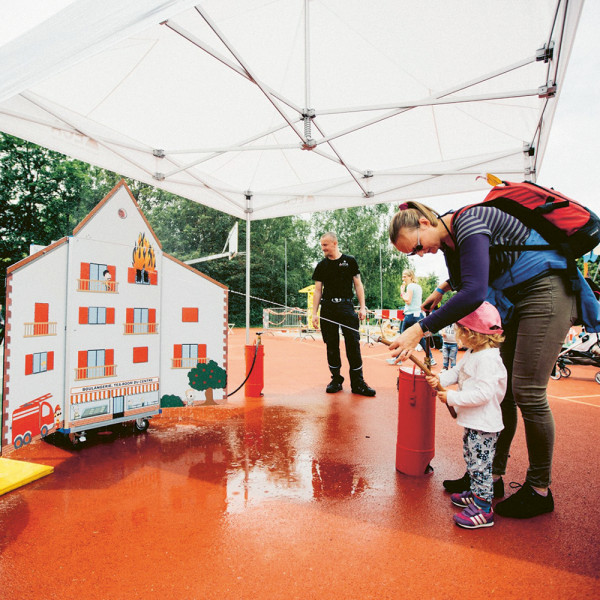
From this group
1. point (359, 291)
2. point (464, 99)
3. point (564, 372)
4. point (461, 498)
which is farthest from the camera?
point (564, 372)

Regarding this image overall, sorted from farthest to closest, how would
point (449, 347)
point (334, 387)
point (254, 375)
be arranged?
1. point (449, 347)
2. point (334, 387)
3. point (254, 375)

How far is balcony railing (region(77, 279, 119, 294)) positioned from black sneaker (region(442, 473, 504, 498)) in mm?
2594

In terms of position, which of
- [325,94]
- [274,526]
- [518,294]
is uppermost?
[325,94]

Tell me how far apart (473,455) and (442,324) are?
0.77m

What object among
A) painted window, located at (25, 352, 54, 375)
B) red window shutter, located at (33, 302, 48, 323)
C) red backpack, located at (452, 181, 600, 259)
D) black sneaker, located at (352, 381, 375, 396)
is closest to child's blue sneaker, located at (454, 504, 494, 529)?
red backpack, located at (452, 181, 600, 259)

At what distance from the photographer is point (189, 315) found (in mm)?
3350

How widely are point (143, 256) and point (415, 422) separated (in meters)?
2.35

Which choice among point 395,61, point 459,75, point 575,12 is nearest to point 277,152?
point 395,61

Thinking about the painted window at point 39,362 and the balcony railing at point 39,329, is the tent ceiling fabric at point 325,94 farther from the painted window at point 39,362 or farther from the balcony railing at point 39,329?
the painted window at point 39,362

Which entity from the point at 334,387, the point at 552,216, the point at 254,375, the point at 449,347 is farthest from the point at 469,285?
the point at 449,347

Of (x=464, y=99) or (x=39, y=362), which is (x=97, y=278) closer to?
(x=39, y=362)

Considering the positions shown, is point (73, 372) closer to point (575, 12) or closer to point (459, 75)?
point (575, 12)

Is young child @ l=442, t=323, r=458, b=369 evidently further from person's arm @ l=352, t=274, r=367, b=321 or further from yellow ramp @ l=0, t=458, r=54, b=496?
yellow ramp @ l=0, t=458, r=54, b=496

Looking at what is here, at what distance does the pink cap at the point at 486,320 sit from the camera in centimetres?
190
